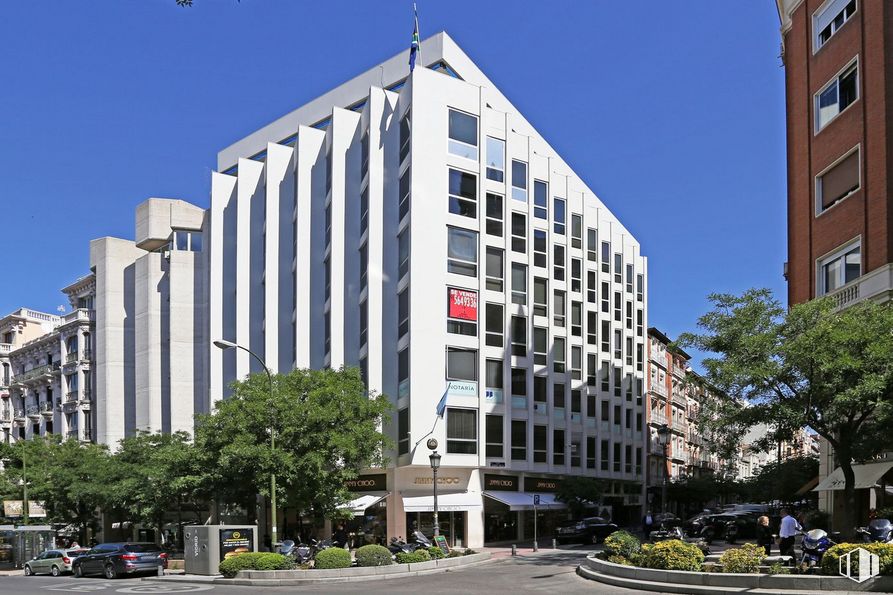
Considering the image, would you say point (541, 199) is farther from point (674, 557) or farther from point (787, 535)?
point (674, 557)

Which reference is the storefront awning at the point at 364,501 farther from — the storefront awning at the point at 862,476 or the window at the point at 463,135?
the storefront awning at the point at 862,476

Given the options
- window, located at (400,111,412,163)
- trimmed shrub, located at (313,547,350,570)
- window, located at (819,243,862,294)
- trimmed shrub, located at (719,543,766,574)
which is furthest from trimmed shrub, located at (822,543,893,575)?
window, located at (400,111,412,163)

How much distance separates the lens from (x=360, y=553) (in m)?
27.8

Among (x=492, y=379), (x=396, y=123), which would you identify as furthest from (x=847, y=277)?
(x=396, y=123)

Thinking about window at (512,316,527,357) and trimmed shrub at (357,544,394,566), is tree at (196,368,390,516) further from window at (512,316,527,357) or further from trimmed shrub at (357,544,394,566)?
window at (512,316,527,357)

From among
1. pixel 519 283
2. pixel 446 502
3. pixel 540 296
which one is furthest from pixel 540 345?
pixel 446 502

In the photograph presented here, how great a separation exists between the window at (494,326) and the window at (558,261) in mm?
7337

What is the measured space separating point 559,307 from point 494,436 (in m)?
10.7

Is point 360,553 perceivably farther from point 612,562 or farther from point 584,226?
point 584,226

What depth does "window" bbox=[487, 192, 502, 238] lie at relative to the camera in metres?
46.1

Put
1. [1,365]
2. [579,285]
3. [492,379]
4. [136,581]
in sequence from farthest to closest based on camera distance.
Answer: [1,365], [579,285], [492,379], [136,581]

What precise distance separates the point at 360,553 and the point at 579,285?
31658mm

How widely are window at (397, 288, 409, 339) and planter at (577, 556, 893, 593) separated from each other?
72.9ft

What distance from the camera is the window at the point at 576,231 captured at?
55438 mm
